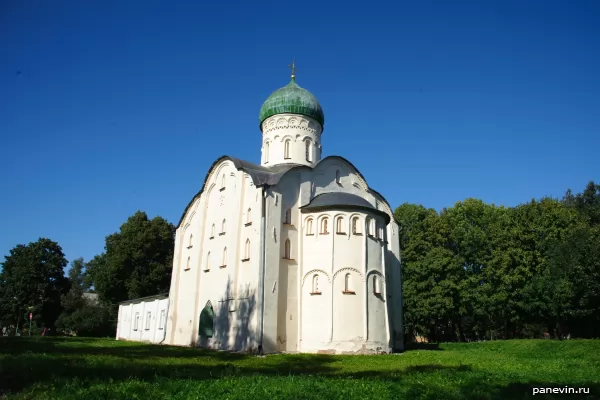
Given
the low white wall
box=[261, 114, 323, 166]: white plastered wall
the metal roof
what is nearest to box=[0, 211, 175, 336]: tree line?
the low white wall

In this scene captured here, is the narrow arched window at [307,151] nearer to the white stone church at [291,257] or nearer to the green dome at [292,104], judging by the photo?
the white stone church at [291,257]

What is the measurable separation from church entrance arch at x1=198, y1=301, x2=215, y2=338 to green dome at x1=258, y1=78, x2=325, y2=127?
10682 mm

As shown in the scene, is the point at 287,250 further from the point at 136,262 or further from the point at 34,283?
the point at 34,283

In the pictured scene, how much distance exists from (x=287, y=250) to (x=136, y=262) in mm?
21663

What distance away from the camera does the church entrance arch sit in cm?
2264

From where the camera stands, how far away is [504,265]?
3011cm

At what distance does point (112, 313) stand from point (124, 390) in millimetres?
34507

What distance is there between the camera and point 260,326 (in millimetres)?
19078

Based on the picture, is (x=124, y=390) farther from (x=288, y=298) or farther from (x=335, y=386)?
(x=288, y=298)

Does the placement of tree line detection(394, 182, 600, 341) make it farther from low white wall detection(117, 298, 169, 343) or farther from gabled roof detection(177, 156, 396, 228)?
low white wall detection(117, 298, 169, 343)

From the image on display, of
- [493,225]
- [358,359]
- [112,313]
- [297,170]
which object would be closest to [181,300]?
[297,170]

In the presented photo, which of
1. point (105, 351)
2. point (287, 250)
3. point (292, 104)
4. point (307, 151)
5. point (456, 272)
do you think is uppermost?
point (292, 104)

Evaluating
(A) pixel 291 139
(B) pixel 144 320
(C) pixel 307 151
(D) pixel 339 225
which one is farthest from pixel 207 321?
(A) pixel 291 139

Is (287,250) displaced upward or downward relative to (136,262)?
downward
